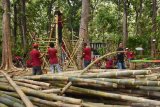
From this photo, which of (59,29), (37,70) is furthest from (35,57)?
(59,29)

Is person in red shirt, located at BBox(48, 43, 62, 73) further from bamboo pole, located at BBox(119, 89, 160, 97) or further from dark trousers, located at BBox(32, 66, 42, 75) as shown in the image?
bamboo pole, located at BBox(119, 89, 160, 97)

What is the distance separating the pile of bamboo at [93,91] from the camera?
18.8 ft

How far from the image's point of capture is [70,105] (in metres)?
5.54

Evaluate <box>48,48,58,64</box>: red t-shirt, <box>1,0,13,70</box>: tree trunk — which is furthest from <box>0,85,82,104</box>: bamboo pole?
<box>1,0,13,70</box>: tree trunk

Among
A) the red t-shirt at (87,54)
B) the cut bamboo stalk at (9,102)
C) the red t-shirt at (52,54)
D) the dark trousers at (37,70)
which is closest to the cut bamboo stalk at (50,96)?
the cut bamboo stalk at (9,102)

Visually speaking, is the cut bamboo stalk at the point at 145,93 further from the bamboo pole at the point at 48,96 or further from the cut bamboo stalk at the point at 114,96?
the bamboo pole at the point at 48,96

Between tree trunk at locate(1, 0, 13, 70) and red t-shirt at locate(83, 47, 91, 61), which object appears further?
tree trunk at locate(1, 0, 13, 70)

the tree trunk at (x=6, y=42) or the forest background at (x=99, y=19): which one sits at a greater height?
the forest background at (x=99, y=19)

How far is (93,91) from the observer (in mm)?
6141

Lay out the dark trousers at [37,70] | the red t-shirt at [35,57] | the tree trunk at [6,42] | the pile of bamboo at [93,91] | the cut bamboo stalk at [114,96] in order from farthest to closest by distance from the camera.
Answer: the tree trunk at [6,42], the dark trousers at [37,70], the red t-shirt at [35,57], the pile of bamboo at [93,91], the cut bamboo stalk at [114,96]

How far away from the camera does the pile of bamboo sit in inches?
225

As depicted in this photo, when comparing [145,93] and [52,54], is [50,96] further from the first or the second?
[52,54]

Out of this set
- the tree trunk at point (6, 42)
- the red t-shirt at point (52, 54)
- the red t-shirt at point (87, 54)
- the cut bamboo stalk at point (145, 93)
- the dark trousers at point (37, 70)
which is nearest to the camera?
the cut bamboo stalk at point (145, 93)

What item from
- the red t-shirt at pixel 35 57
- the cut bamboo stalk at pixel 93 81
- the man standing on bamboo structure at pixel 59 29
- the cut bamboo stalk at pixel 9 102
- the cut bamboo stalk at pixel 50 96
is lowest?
the cut bamboo stalk at pixel 9 102
